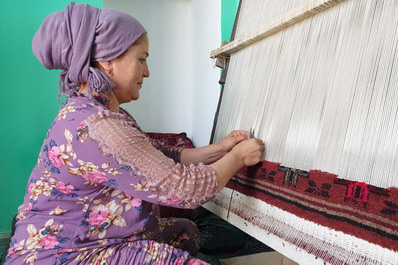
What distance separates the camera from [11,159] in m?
2.36

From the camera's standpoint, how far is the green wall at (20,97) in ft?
7.57

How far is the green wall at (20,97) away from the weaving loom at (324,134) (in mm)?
1908

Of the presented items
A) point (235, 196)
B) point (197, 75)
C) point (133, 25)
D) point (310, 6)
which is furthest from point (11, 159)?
point (310, 6)

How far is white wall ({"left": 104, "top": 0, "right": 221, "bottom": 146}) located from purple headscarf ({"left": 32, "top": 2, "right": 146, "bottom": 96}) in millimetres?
1796

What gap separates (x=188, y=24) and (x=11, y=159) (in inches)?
81.1

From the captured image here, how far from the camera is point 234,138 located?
1.12 meters

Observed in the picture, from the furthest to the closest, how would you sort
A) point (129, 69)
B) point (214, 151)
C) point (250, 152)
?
point (214, 151), point (129, 69), point (250, 152)

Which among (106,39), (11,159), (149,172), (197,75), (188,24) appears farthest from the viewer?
(188,24)

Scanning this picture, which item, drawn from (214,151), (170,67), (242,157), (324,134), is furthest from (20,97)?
(324,134)

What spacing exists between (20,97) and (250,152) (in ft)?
7.02

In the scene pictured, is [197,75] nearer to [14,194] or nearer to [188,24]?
[188,24]

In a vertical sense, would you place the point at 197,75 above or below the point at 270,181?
above

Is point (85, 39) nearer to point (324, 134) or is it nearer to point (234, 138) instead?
point (234, 138)

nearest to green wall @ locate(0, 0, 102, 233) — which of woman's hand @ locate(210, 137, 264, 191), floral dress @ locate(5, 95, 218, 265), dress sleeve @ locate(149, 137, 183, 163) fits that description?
dress sleeve @ locate(149, 137, 183, 163)
